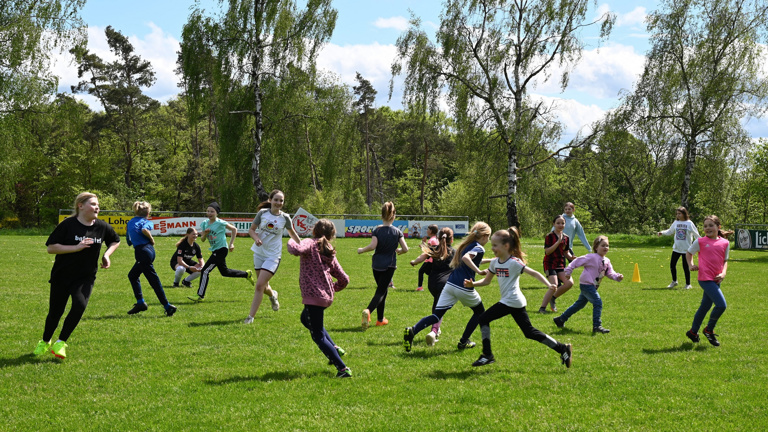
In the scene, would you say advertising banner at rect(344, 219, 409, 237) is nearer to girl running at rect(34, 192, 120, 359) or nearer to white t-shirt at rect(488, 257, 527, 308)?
girl running at rect(34, 192, 120, 359)

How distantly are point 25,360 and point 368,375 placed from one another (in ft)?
13.0

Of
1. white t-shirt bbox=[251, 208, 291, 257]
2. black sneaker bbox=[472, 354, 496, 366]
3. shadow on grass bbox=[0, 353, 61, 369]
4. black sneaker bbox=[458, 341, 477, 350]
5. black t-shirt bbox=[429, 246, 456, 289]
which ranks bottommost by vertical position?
shadow on grass bbox=[0, 353, 61, 369]

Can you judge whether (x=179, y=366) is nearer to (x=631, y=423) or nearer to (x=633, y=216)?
(x=631, y=423)

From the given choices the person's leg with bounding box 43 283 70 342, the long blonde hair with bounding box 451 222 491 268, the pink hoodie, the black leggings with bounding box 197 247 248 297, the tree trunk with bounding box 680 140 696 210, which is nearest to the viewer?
the pink hoodie

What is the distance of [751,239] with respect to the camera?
103ft

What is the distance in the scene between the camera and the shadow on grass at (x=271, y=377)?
620 centimetres

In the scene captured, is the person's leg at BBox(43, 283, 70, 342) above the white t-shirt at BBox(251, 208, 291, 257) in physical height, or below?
below

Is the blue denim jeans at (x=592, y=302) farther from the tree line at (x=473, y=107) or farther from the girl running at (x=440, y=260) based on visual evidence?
the tree line at (x=473, y=107)

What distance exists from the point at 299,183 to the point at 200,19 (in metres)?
10.8

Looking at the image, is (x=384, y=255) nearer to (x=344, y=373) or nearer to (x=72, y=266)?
(x=344, y=373)

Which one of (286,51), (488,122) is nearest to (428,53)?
(488,122)

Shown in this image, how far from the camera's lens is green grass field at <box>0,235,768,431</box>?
513 cm

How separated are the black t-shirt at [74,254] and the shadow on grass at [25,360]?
0.90 metres

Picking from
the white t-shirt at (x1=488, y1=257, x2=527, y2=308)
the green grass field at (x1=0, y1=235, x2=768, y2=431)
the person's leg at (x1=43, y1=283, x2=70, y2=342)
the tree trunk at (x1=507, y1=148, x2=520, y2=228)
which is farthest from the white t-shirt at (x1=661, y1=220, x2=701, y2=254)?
the tree trunk at (x1=507, y1=148, x2=520, y2=228)
